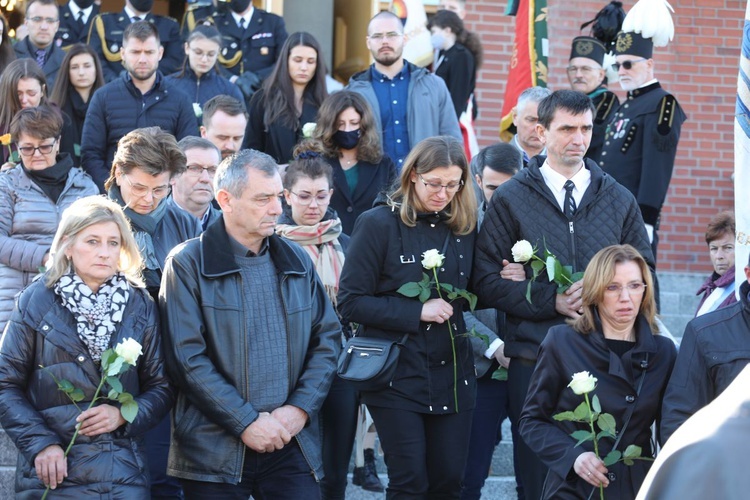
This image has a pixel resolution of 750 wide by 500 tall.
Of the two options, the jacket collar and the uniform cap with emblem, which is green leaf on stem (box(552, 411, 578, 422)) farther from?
the uniform cap with emblem

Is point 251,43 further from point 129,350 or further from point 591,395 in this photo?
point 591,395

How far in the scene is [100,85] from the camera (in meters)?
8.38

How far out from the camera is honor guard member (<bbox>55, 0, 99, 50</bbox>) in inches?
385

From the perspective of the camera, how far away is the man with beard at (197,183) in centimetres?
620

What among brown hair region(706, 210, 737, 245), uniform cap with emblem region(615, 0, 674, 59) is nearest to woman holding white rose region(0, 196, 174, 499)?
brown hair region(706, 210, 737, 245)

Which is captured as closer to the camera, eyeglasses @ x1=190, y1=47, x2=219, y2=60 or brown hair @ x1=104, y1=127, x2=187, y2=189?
brown hair @ x1=104, y1=127, x2=187, y2=189

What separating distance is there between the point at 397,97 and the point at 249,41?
201cm

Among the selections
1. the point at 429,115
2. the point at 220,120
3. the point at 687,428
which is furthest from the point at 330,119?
the point at 687,428

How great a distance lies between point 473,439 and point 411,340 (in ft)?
3.26

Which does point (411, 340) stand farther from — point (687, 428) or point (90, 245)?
point (687, 428)

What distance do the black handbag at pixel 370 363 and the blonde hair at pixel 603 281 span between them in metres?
0.79

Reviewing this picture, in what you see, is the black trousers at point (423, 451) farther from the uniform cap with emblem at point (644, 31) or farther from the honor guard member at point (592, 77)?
the honor guard member at point (592, 77)

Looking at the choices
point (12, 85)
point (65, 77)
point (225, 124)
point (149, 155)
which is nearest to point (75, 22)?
point (65, 77)

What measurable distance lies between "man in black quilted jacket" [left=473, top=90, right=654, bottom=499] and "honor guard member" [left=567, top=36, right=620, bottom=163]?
3.32 metres
